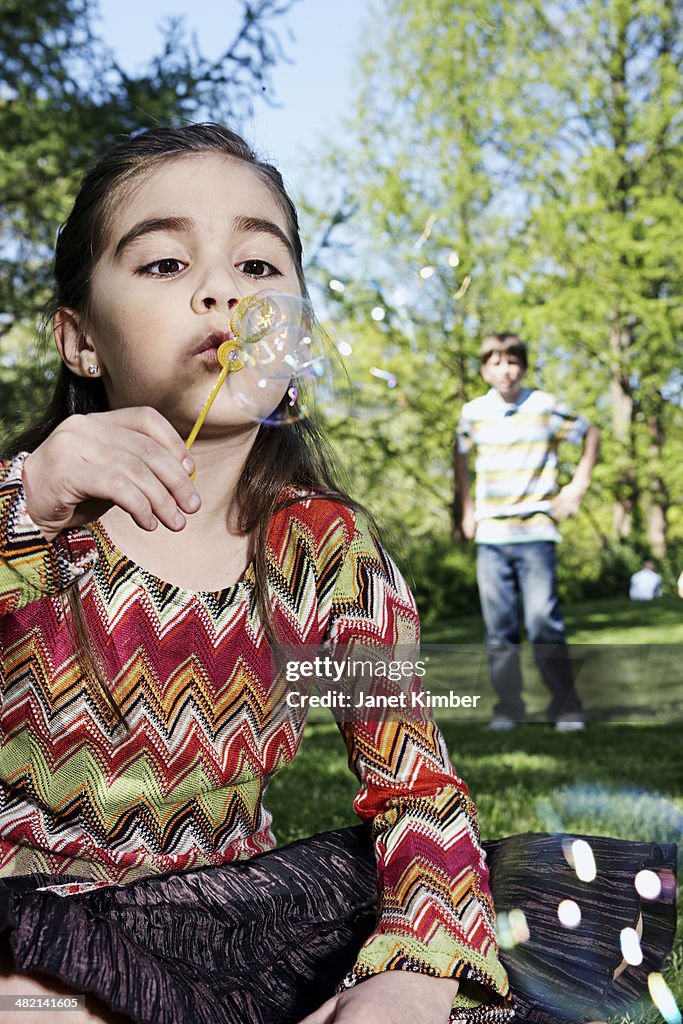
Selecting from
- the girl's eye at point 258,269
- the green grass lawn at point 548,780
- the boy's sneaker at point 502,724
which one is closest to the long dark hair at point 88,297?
the girl's eye at point 258,269

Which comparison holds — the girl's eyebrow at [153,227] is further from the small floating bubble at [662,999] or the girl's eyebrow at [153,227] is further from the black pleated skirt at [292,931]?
the small floating bubble at [662,999]

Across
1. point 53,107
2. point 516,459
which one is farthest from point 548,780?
point 53,107

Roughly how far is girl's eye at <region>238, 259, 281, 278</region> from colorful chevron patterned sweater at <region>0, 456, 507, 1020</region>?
14.5 inches

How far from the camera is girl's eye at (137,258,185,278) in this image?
4.38 ft

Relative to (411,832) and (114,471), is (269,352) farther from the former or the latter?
(411,832)

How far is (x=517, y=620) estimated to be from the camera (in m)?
5.21

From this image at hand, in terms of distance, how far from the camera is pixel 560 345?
1398 cm

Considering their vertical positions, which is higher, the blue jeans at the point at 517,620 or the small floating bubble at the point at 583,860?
the small floating bubble at the point at 583,860

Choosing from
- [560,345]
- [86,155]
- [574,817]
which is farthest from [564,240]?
[574,817]

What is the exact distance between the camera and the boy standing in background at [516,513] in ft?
16.2

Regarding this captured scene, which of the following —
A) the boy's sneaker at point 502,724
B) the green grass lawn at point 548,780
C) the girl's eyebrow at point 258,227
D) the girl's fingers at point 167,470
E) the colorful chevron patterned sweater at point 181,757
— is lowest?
the boy's sneaker at point 502,724

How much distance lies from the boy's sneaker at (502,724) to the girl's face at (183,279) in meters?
3.51

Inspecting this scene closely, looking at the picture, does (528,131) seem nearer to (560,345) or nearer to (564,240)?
(564,240)

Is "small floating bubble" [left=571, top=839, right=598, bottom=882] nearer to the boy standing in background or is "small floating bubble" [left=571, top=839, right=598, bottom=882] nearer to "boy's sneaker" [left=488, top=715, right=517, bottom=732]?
"boy's sneaker" [left=488, top=715, right=517, bottom=732]
